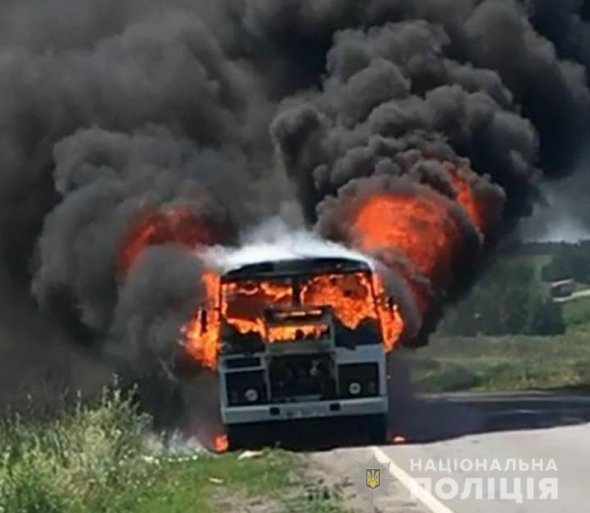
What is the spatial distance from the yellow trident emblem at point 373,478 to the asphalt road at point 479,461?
0.12 metres

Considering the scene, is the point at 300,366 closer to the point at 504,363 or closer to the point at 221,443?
the point at 221,443

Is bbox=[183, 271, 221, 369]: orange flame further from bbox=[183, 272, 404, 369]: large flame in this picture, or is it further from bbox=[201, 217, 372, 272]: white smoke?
bbox=[201, 217, 372, 272]: white smoke

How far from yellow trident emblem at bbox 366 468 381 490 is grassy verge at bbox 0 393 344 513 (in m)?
0.67

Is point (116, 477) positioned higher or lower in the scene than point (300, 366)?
lower

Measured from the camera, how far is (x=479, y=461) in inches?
784

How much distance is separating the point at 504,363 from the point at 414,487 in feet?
154

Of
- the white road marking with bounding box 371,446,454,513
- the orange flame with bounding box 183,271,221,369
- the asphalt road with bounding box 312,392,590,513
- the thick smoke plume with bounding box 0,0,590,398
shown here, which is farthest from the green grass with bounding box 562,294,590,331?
the white road marking with bounding box 371,446,454,513

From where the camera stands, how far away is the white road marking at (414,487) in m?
15.7

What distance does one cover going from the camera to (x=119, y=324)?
3225 centimetres

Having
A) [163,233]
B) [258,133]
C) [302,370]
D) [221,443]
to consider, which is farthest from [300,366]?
[258,133]

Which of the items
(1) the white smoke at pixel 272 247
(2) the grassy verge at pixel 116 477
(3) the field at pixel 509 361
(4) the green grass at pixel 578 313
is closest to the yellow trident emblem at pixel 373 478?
(2) the grassy verge at pixel 116 477

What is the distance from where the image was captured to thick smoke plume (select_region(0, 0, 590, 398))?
31141 millimetres

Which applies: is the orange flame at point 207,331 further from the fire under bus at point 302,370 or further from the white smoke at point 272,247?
the fire under bus at point 302,370

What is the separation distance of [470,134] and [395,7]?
4587 mm
